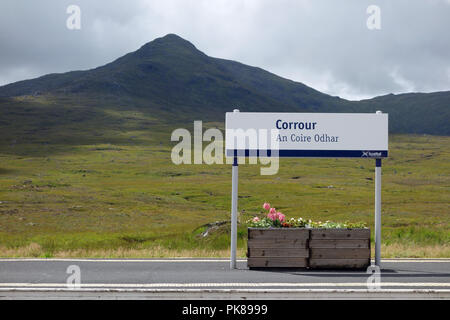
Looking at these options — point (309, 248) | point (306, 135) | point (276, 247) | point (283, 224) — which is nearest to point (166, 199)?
point (283, 224)

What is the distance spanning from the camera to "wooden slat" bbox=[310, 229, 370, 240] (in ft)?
49.5

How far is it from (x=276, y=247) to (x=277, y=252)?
0.14m

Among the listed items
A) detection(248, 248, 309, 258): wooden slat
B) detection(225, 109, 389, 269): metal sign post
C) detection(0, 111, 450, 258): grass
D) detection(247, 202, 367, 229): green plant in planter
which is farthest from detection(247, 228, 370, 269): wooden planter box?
detection(0, 111, 450, 258): grass

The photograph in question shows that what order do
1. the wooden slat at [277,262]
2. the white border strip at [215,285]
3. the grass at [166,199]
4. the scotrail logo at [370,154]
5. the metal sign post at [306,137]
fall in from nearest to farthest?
the white border strip at [215,285] → the wooden slat at [277,262] → the metal sign post at [306,137] → the scotrail logo at [370,154] → the grass at [166,199]

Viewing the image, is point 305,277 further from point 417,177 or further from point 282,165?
point 282,165

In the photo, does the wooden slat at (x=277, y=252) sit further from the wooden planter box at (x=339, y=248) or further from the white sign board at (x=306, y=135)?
the white sign board at (x=306, y=135)

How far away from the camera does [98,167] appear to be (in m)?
134

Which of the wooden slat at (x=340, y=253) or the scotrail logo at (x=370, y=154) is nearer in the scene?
the wooden slat at (x=340, y=253)

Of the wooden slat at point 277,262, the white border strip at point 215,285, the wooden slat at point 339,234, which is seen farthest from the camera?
the wooden slat at point 339,234

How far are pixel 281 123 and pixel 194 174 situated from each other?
11057 cm

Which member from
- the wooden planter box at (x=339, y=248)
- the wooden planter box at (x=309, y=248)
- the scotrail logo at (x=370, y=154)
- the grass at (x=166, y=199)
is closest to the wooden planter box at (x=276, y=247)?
the wooden planter box at (x=309, y=248)

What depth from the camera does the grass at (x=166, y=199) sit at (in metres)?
26.4

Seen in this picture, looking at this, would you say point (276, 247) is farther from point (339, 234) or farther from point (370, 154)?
point (370, 154)

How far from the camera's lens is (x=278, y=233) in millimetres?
15164
